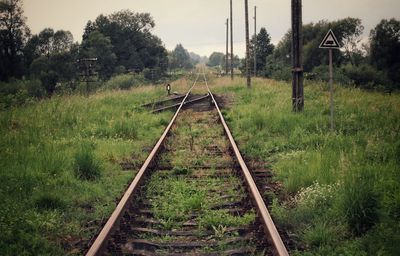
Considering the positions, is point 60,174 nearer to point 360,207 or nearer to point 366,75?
point 360,207

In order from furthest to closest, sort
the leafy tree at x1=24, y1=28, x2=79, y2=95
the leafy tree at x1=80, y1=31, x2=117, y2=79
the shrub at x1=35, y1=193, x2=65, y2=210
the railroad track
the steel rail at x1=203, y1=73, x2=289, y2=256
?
the leafy tree at x1=24, y1=28, x2=79, y2=95 < the leafy tree at x1=80, y1=31, x2=117, y2=79 < the shrub at x1=35, y1=193, x2=65, y2=210 < the railroad track < the steel rail at x1=203, y1=73, x2=289, y2=256

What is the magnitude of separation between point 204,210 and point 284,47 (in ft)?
296

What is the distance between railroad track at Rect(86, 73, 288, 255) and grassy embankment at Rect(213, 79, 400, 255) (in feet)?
1.41

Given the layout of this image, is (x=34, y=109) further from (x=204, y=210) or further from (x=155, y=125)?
(x=204, y=210)

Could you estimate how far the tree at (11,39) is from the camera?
256 feet

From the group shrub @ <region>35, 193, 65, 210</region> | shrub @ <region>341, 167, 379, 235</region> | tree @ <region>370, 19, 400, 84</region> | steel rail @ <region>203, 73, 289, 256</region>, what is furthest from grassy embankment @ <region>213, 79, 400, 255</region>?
tree @ <region>370, 19, 400, 84</region>

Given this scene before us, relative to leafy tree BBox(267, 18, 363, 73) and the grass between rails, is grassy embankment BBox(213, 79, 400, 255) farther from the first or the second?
leafy tree BBox(267, 18, 363, 73)

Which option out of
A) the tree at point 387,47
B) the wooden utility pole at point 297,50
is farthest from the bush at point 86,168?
the tree at point 387,47

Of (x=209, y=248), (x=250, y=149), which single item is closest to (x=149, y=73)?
(x=250, y=149)

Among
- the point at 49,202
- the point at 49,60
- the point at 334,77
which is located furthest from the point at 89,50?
the point at 49,202

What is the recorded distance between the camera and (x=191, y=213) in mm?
5535

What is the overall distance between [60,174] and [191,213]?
2.86 meters

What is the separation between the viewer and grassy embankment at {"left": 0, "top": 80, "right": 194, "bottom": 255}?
190 inches

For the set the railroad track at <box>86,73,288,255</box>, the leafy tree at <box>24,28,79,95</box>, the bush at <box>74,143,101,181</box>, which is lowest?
the railroad track at <box>86,73,288,255</box>
